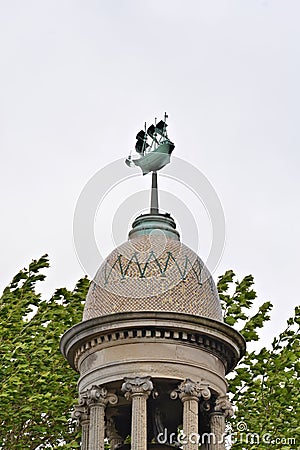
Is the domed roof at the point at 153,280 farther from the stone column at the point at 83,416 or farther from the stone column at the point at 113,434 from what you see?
the stone column at the point at 113,434

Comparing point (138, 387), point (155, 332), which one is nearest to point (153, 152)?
point (155, 332)

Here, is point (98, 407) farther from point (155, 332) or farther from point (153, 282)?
point (153, 282)

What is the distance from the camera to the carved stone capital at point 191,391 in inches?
591

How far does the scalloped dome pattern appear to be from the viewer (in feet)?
51.3

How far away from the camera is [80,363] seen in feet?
53.0

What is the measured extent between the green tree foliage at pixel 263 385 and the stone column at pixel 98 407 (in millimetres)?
6320

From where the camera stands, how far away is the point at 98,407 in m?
15.3

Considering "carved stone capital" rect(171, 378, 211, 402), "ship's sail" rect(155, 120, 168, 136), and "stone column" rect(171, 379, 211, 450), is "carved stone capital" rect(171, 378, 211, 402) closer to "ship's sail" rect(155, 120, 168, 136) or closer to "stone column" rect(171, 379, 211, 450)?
"stone column" rect(171, 379, 211, 450)

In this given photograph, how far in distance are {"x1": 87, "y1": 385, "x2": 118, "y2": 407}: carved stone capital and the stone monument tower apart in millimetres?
16

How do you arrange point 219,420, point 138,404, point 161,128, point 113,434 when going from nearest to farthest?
point 138,404
point 219,420
point 113,434
point 161,128

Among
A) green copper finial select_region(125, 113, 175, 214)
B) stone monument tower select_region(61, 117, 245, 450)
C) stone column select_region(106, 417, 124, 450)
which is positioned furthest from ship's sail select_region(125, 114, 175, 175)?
stone column select_region(106, 417, 124, 450)

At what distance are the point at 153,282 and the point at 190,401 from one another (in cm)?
203

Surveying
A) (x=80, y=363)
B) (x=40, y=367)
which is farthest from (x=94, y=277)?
(x=40, y=367)

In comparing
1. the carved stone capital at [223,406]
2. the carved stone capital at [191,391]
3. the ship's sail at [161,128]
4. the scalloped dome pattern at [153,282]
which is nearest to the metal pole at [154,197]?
the scalloped dome pattern at [153,282]
